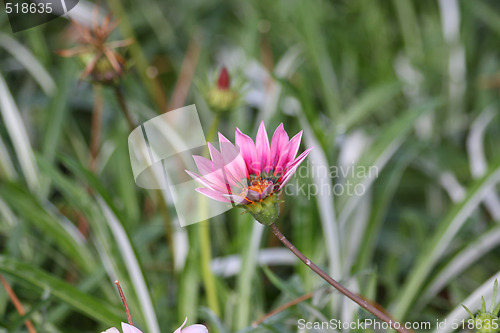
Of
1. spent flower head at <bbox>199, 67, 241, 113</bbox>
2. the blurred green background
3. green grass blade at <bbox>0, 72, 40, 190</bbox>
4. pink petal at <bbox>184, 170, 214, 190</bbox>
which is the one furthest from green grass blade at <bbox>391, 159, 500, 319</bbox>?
green grass blade at <bbox>0, 72, 40, 190</bbox>

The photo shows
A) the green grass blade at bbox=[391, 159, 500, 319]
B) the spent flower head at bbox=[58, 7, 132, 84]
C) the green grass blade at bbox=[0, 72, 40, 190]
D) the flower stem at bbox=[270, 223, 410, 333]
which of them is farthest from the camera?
the green grass blade at bbox=[0, 72, 40, 190]

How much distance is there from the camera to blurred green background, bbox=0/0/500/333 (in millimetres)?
680

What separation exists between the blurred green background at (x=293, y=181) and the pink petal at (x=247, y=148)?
209 mm

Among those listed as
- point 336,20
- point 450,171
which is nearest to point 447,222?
point 450,171

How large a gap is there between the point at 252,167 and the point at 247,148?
15mm

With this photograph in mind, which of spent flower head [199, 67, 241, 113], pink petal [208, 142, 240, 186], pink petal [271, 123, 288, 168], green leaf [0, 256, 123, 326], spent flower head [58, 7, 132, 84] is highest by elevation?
spent flower head [58, 7, 132, 84]

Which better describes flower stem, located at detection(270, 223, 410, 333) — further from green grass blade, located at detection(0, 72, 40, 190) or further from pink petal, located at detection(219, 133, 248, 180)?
green grass blade, located at detection(0, 72, 40, 190)

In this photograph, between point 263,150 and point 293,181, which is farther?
point 293,181

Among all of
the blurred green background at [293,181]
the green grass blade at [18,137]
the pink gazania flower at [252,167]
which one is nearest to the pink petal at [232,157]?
the pink gazania flower at [252,167]

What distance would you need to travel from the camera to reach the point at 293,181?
2.63 ft

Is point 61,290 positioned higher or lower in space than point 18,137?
lower

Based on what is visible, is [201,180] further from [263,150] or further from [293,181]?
[293,181]

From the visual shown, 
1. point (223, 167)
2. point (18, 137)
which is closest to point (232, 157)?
point (223, 167)

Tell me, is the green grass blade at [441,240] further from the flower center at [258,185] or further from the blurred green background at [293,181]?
the flower center at [258,185]
